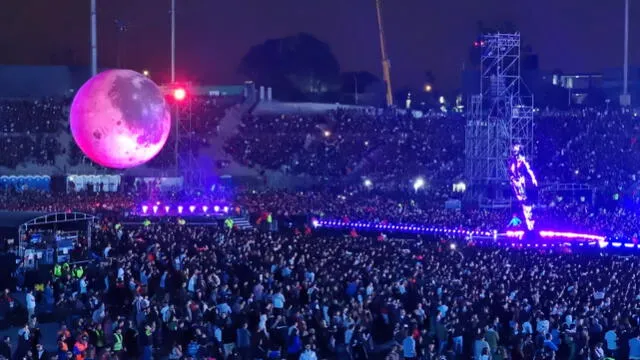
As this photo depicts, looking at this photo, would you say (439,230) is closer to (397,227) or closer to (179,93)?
(397,227)

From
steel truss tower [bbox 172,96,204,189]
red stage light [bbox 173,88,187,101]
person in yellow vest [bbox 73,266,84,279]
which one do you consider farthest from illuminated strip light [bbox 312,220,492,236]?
person in yellow vest [bbox 73,266,84,279]

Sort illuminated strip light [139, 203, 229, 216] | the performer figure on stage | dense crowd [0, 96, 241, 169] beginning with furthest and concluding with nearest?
dense crowd [0, 96, 241, 169] → the performer figure on stage → illuminated strip light [139, 203, 229, 216]

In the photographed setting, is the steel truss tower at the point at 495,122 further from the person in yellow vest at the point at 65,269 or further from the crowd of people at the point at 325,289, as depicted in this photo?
the person in yellow vest at the point at 65,269

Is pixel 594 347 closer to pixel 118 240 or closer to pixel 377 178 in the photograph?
pixel 118 240

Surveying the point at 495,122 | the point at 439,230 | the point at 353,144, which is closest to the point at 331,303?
the point at 439,230

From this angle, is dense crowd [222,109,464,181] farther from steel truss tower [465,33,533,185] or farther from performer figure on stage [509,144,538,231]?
performer figure on stage [509,144,538,231]

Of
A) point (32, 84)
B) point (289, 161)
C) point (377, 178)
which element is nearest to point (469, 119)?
point (377, 178)

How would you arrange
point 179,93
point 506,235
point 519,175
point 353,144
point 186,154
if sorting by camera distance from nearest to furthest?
point 506,235 → point 179,93 → point 519,175 → point 186,154 → point 353,144

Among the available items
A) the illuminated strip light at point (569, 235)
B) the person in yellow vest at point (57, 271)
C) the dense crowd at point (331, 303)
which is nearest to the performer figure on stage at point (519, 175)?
the illuminated strip light at point (569, 235)

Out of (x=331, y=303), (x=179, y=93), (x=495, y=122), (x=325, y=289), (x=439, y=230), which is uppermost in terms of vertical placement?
(x=179, y=93)

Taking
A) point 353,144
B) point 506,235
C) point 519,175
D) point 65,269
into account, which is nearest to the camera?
point 65,269

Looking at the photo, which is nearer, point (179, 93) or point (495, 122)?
point (179, 93)

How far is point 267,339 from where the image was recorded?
15977 mm

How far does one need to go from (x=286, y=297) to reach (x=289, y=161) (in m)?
33.8
